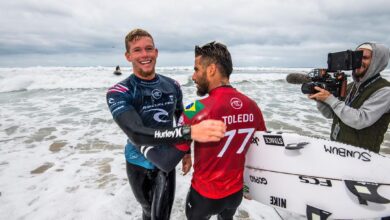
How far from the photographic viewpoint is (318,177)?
95.3 inches

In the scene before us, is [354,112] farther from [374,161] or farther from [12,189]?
[12,189]

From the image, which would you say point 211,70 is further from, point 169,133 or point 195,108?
point 169,133

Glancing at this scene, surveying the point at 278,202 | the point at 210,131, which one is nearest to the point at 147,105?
the point at 210,131

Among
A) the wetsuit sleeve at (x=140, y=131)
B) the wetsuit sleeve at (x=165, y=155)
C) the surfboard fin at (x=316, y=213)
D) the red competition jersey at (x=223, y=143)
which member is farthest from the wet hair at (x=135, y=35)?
the surfboard fin at (x=316, y=213)

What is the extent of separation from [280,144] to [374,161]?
2.70 feet

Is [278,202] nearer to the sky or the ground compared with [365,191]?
nearer to the ground

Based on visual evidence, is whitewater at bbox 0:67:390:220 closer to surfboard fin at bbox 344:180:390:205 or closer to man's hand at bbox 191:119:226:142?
surfboard fin at bbox 344:180:390:205

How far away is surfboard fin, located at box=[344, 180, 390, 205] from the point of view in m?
2.25

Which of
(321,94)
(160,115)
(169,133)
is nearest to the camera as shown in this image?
(169,133)

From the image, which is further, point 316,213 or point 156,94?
point 156,94

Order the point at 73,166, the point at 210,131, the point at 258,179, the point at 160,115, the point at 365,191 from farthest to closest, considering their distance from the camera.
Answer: the point at 73,166 < the point at 160,115 < the point at 258,179 < the point at 365,191 < the point at 210,131

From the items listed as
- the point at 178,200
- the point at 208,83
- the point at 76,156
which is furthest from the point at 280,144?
the point at 76,156

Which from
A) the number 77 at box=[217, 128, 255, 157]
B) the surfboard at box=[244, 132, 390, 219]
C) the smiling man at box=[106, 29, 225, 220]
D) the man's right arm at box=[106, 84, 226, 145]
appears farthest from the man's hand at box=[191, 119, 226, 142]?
the surfboard at box=[244, 132, 390, 219]

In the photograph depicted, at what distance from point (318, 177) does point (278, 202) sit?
46 centimetres
